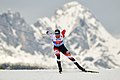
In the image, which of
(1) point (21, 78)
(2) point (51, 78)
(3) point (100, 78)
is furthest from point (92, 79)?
(1) point (21, 78)

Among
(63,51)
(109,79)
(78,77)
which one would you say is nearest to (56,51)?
(63,51)

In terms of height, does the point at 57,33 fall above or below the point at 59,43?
above

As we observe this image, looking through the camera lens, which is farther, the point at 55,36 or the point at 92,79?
the point at 55,36

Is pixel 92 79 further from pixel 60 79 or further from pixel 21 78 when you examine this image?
pixel 21 78

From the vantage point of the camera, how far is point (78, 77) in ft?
71.1

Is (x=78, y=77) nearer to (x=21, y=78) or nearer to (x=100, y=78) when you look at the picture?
(x=100, y=78)

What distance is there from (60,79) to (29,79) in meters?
1.56

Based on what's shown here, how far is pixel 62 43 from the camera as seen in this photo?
80.5 feet

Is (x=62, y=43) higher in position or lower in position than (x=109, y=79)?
higher

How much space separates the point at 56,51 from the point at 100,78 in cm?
450

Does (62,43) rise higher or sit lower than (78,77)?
higher

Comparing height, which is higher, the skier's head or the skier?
the skier's head

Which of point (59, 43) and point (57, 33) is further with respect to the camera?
point (59, 43)

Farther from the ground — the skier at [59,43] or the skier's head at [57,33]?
the skier's head at [57,33]
